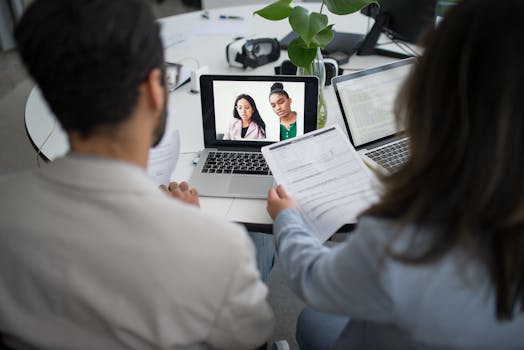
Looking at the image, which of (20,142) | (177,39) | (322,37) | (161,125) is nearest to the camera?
(161,125)

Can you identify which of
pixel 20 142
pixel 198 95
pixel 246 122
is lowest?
pixel 20 142

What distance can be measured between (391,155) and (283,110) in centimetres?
31

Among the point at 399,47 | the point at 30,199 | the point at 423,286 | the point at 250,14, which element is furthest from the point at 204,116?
the point at 250,14

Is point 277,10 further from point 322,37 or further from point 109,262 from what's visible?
point 109,262

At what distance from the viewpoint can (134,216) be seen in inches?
26.7

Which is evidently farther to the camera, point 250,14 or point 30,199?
point 250,14

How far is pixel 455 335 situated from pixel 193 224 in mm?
410

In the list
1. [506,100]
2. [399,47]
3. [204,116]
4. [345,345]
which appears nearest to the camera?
[506,100]

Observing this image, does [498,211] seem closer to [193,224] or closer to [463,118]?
[463,118]

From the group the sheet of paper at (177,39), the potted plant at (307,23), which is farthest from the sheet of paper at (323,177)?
the sheet of paper at (177,39)

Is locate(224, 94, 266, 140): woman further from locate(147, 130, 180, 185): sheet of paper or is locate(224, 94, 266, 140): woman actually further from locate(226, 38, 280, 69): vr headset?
locate(226, 38, 280, 69): vr headset

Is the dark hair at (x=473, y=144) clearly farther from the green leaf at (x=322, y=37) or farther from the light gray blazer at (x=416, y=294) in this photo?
the green leaf at (x=322, y=37)

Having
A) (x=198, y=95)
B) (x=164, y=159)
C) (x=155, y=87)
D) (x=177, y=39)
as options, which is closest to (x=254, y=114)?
(x=164, y=159)

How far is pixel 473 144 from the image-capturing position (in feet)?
2.12
